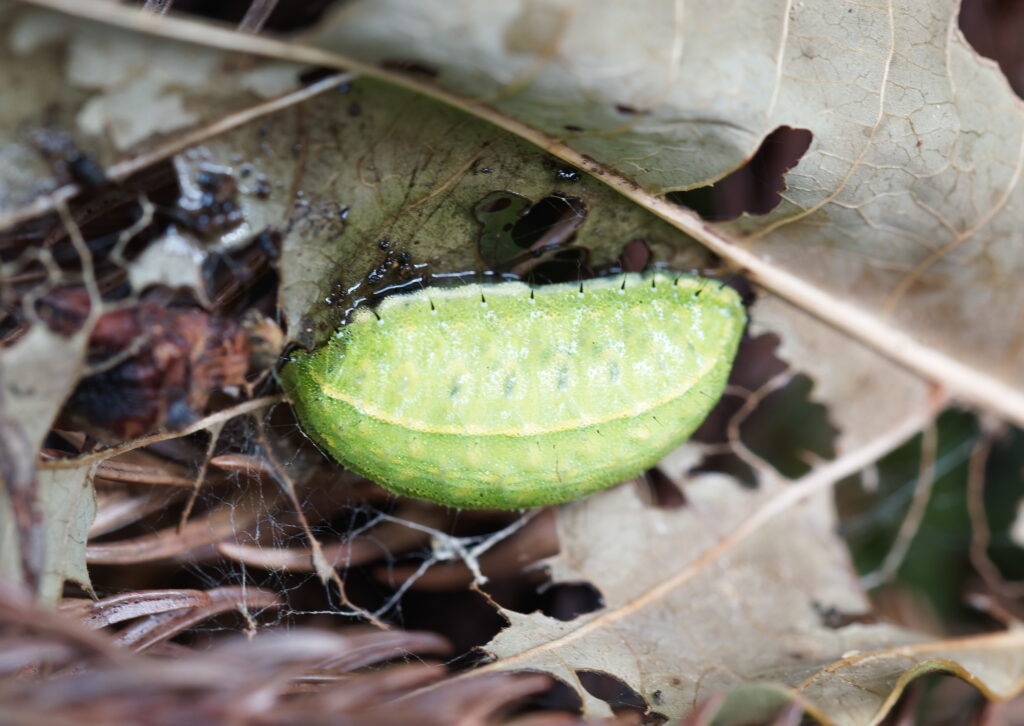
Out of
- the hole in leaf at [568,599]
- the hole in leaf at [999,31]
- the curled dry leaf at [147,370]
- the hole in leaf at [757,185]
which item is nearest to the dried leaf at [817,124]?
the hole in leaf at [757,185]

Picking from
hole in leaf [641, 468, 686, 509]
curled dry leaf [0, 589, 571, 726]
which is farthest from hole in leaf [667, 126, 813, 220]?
curled dry leaf [0, 589, 571, 726]

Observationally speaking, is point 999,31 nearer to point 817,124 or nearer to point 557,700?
point 817,124

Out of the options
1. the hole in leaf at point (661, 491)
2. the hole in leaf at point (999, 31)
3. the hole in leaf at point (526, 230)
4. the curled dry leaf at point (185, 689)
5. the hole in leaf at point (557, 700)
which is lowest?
the hole in leaf at point (557, 700)

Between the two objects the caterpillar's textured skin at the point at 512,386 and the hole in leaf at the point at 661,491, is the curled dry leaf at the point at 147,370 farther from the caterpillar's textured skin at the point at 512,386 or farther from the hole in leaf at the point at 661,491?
the hole in leaf at the point at 661,491

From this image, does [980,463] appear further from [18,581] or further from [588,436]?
[18,581]

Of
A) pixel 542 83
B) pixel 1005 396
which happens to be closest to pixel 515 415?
pixel 542 83

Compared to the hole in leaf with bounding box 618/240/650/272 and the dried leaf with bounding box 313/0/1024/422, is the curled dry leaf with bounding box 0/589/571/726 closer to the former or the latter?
the dried leaf with bounding box 313/0/1024/422

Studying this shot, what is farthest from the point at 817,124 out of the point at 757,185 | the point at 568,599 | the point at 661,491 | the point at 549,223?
the point at 568,599
